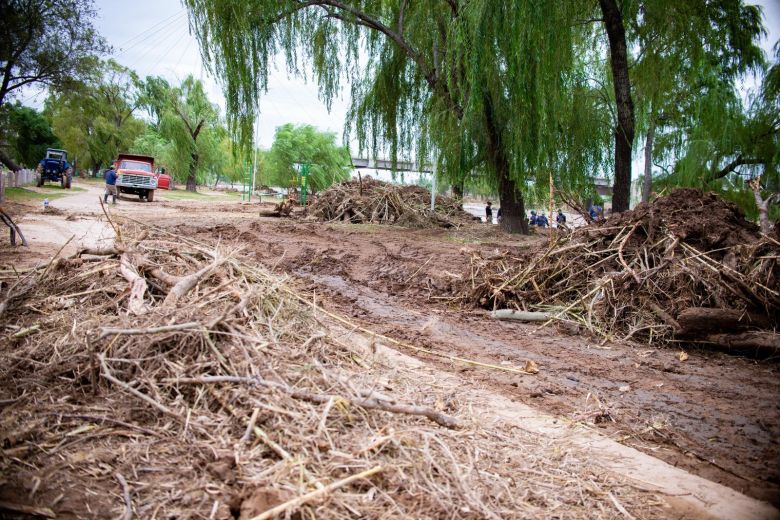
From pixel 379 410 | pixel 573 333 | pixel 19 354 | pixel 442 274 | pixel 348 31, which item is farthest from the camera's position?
pixel 348 31

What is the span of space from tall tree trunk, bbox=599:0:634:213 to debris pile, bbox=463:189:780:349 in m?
4.45

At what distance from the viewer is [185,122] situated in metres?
48.1

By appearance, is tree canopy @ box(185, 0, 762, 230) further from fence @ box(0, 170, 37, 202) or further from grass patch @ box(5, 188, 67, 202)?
fence @ box(0, 170, 37, 202)

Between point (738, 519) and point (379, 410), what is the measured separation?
186 centimetres

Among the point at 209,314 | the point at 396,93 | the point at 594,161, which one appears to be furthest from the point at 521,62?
the point at 209,314

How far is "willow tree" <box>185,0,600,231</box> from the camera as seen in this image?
11117 mm

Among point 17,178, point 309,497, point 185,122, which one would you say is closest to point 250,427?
point 309,497

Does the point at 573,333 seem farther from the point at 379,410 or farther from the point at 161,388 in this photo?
the point at 161,388

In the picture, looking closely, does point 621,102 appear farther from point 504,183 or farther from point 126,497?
point 126,497

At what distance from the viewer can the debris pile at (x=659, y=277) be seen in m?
6.09

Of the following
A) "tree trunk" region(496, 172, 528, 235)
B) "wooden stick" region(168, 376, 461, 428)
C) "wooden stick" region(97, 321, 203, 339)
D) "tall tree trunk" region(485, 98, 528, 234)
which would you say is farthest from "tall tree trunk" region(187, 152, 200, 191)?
"wooden stick" region(168, 376, 461, 428)

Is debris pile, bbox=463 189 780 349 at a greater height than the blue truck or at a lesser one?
lesser

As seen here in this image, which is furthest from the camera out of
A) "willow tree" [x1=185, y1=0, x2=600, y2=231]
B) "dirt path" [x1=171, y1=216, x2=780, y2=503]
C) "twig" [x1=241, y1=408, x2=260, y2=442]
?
"willow tree" [x1=185, y1=0, x2=600, y2=231]

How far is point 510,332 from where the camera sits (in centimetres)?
657
